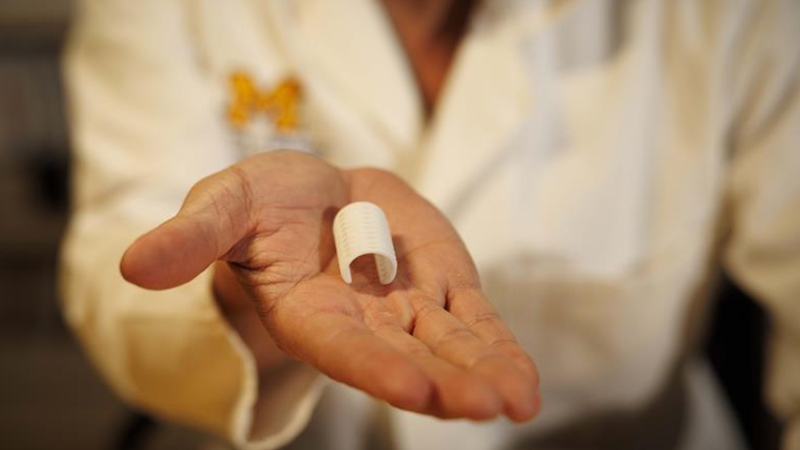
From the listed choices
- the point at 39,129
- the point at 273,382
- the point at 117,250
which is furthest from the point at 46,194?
the point at 273,382

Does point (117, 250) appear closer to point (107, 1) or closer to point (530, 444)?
point (107, 1)

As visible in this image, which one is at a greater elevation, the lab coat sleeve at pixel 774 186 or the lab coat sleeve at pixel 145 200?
the lab coat sleeve at pixel 145 200

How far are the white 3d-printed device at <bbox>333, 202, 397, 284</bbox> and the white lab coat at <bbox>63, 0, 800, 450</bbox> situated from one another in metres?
0.22

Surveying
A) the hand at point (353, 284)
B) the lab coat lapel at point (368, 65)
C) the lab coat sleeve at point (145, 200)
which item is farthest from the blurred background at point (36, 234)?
the hand at point (353, 284)

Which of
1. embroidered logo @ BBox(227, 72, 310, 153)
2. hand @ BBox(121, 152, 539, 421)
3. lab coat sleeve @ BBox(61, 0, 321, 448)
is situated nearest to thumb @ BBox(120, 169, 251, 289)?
hand @ BBox(121, 152, 539, 421)

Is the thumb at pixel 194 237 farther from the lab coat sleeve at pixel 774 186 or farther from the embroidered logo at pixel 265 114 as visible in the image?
the lab coat sleeve at pixel 774 186

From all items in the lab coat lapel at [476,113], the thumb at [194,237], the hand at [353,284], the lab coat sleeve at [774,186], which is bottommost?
the lab coat sleeve at [774,186]

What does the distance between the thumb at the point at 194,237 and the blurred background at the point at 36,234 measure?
0.84m

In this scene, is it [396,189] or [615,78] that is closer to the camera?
[396,189]

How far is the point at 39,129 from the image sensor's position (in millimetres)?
1201

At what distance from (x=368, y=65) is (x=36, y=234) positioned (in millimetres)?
862

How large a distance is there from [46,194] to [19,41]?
26 cm

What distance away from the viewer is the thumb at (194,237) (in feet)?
0.86

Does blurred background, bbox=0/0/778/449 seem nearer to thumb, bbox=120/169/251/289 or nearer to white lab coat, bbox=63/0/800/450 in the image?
white lab coat, bbox=63/0/800/450
